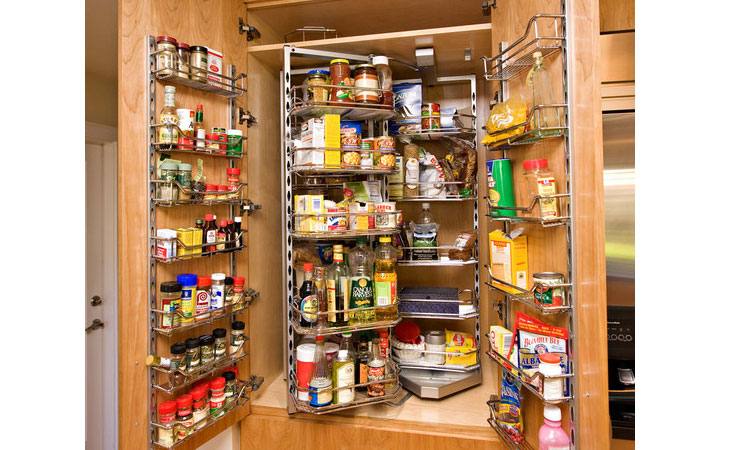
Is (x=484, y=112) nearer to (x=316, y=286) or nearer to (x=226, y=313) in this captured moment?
(x=316, y=286)

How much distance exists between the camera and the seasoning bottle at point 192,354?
117cm

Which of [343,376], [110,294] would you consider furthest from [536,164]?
[110,294]

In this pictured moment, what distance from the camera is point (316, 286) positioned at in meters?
1.39

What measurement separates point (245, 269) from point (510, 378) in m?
1.06

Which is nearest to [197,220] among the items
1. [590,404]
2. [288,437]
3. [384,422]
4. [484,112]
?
[288,437]

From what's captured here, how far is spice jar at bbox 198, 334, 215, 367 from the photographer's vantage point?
1.22 metres

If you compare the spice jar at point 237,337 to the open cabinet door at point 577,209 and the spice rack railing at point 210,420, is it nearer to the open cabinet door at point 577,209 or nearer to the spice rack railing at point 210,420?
the spice rack railing at point 210,420

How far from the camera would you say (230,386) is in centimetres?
134

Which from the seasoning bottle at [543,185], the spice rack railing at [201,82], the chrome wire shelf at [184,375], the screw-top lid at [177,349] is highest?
the spice rack railing at [201,82]

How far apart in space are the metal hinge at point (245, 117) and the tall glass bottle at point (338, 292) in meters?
0.63

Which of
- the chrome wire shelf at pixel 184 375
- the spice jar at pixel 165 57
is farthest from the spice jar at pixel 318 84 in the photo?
the chrome wire shelf at pixel 184 375

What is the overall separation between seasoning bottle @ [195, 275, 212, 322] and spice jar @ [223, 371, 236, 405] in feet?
0.90

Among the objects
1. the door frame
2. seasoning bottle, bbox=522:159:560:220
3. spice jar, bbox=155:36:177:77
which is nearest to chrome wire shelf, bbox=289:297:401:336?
seasoning bottle, bbox=522:159:560:220

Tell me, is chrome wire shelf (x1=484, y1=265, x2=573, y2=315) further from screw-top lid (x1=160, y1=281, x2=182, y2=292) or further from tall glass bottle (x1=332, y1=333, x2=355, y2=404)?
screw-top lid (x1=160, y1=281, x2=182, y2=292)
